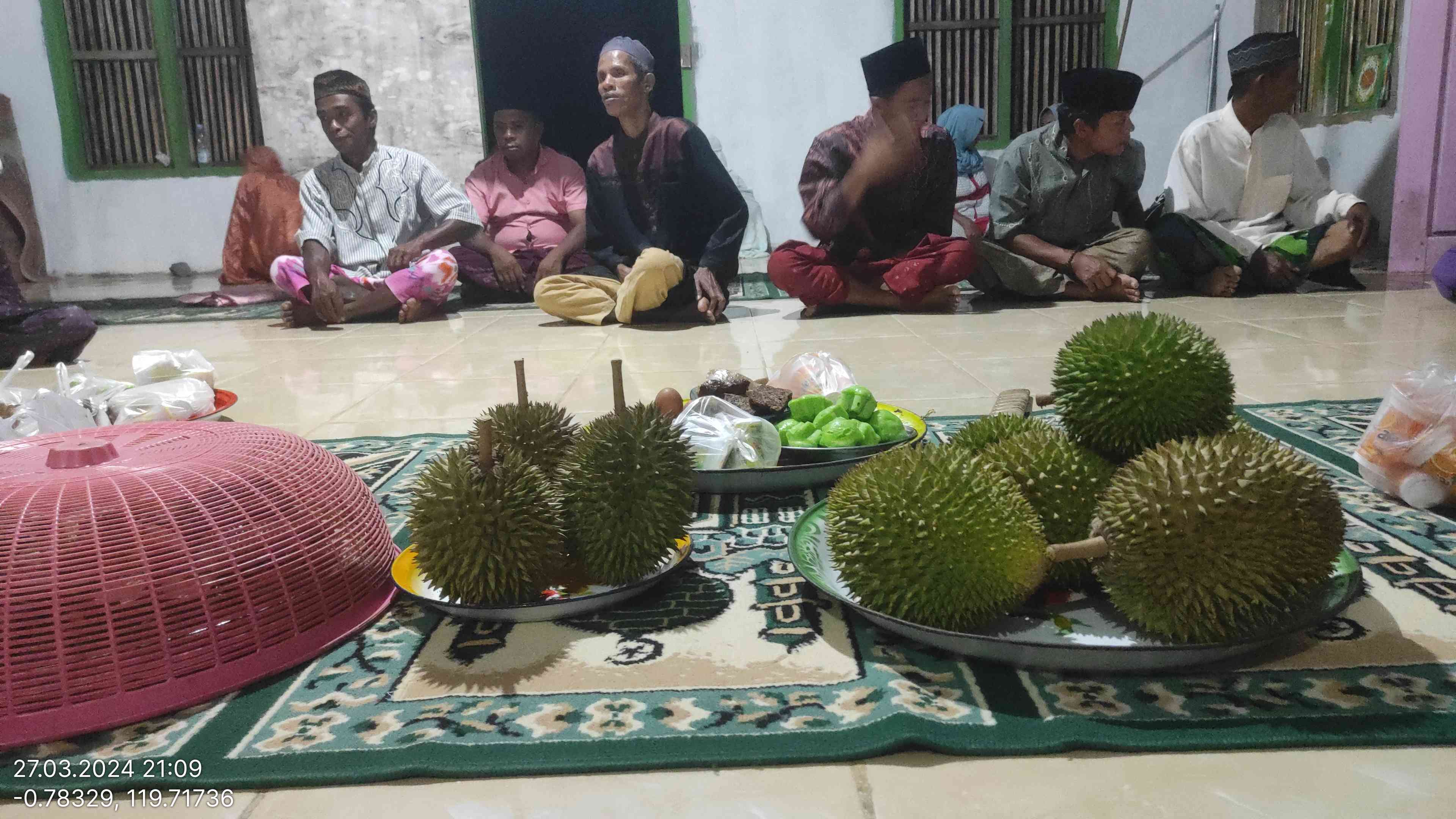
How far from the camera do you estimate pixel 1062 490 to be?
4.18 ft

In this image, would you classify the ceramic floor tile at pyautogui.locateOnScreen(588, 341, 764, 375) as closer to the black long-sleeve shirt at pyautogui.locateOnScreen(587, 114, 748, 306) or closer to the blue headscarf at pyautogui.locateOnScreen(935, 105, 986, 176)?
the black long-sleeve shirt at pyautogui.locateOnScreen(587, 114, 748, 306)

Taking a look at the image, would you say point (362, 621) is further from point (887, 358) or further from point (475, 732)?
point (887, 358)

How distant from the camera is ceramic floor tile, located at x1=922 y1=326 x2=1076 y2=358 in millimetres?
3621

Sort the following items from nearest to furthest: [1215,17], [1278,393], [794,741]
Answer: [794,741]
[1278,393]
[1215,17]

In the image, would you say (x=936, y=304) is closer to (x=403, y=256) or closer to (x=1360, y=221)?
(x=1360, y=221)

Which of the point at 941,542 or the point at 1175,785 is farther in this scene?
the point at 941,542

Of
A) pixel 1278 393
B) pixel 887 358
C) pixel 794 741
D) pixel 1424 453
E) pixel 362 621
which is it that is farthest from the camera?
pixel 887 358

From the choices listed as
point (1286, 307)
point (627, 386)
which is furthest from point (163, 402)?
point (1286, 307)

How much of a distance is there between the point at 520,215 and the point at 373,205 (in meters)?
1.01

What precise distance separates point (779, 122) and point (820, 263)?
7.38 ft

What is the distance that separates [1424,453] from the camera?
5.47ft

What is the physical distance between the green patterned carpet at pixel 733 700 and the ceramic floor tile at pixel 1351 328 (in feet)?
8.69

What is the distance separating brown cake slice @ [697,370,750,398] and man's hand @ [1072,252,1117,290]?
350 centimetres

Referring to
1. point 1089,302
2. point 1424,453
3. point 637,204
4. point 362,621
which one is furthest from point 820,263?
point 362,621
